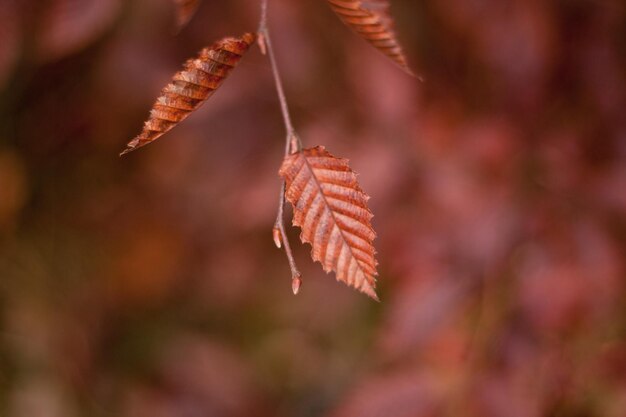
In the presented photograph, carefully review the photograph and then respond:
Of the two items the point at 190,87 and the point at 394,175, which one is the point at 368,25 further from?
the point at 394,175

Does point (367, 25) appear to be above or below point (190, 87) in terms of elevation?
above

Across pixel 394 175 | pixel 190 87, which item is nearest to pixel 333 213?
pixel 190 87

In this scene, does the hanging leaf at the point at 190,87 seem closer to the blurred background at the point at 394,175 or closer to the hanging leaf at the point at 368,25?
the hanging leaf at the point at 368,25

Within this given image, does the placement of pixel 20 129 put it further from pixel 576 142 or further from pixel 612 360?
pixel 612 360

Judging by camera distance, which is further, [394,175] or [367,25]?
[394,175]

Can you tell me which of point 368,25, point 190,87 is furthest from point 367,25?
point 190,87

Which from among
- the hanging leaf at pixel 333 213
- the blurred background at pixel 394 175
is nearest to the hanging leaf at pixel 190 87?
the hanging leaf at pixel 333 213
